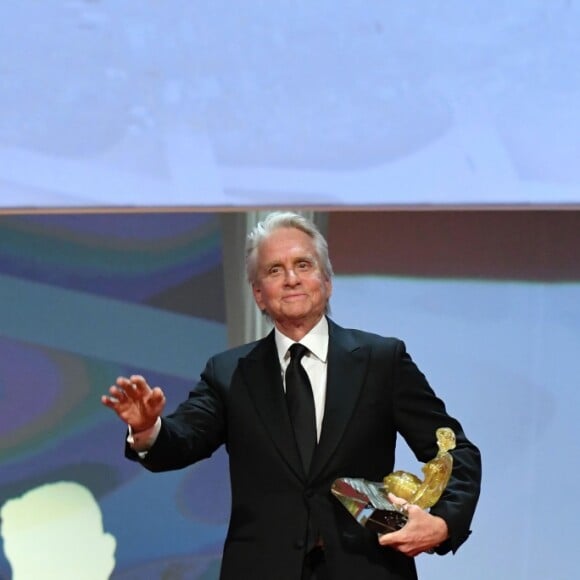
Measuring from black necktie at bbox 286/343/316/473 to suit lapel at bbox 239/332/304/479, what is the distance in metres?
0.01

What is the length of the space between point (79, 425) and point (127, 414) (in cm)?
112

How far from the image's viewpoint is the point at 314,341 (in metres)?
1.70

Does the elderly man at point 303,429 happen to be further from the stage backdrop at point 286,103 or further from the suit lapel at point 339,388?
the stage backdrop at point 286,103

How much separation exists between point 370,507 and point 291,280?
38cm

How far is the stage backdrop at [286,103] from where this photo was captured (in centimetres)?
237

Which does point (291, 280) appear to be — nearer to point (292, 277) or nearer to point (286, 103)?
point (292, 277)

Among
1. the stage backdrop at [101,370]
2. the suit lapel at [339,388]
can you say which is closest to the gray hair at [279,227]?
the suit lapel at [339,388]

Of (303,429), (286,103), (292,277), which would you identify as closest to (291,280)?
(292,277)

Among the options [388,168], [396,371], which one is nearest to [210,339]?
Answer: [388,168]

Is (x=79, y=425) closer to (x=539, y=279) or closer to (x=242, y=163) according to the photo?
(x=242, y=163)

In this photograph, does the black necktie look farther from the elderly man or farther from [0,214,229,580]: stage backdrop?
[0,214,229,580]: stage backdrop

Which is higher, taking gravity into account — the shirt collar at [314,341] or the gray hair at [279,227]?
the gray hair at [279,227]

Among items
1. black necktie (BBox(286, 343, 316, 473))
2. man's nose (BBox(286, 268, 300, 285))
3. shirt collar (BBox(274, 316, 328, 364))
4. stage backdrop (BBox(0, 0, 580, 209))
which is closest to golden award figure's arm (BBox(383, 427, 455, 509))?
black necktie (BBox(286, 343, 316, 473))

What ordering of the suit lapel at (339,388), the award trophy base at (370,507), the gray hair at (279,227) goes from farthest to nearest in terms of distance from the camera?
1. the gray hair at (279,227)
2. the suit lapel at (339,388)
3. the award trophy base at (370,507)
